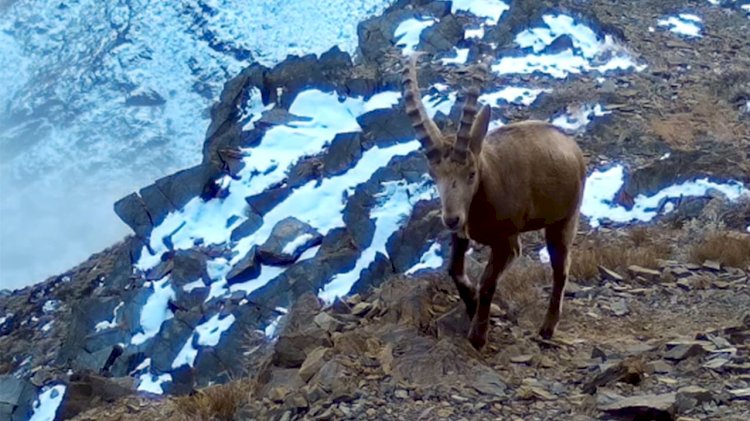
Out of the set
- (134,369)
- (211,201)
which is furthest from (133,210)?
(134,369)

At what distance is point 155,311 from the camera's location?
2066 cm

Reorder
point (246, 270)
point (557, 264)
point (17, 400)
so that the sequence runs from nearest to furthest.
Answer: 1. point (557, 264)
2. point (17, 400)
3. point (246, 270)

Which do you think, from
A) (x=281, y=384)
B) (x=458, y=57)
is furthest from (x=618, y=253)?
(x=458, y=57)

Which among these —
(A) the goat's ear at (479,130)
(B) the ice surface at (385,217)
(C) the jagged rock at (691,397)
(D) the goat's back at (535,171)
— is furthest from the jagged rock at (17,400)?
(C) the jagged rock at (691,397)

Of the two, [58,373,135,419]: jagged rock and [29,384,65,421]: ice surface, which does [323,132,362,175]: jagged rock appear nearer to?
[29,384,65,421]: ice surface

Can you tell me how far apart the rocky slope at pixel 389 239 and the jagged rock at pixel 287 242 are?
40mm

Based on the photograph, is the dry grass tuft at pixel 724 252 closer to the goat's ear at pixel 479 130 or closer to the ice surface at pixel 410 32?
the goat's ear at pixel 479 130

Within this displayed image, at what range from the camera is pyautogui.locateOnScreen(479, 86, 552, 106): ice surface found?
21266mm

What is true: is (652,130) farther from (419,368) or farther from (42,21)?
(42,21)

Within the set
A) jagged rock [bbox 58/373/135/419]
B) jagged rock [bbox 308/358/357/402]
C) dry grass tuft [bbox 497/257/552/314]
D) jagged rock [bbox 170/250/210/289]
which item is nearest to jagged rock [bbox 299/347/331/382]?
jagged rock [bbox 308/358/357/402]

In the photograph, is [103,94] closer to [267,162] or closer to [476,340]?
[267,162]

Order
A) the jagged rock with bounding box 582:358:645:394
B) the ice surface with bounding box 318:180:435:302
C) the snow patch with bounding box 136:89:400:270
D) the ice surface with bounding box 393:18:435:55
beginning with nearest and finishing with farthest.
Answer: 1. the jagged rock with bounding box 582:358:645:394
2. the ice surface with bounding box 318:180:435:302
3. the snow patch with bounding box 136:89:400:270
4. the ice surface with bounding box 393:18:435:55

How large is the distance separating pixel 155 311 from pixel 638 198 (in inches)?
367

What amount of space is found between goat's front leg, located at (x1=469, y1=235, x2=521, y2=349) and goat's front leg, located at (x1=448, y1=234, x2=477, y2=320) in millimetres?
214
